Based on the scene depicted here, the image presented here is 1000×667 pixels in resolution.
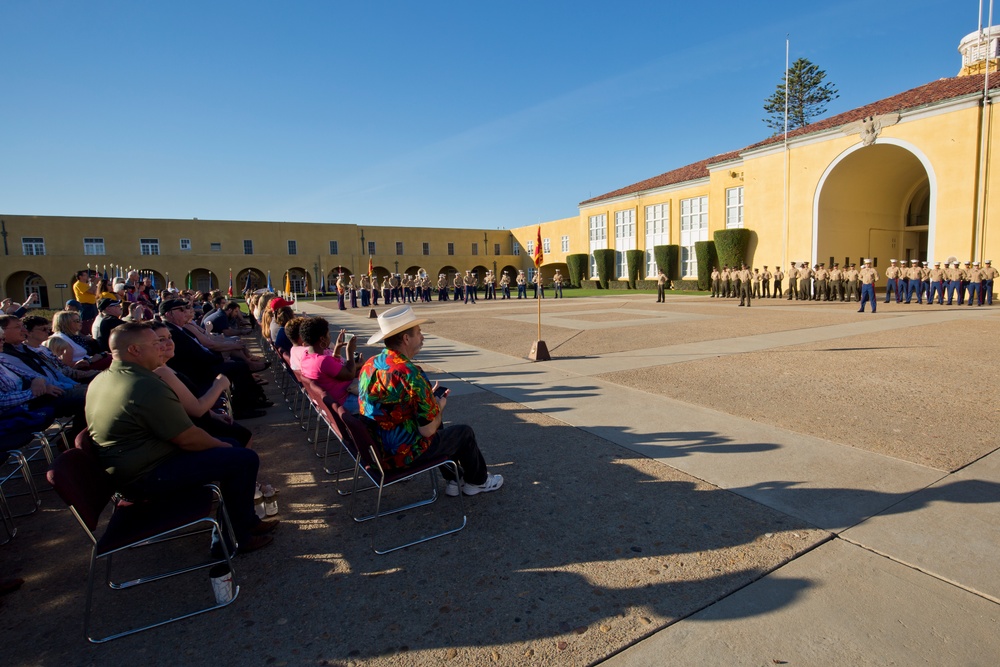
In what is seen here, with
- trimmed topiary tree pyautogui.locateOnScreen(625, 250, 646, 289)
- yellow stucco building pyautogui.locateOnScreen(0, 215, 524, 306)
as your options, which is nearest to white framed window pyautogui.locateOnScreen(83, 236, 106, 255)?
yellow stucco building pyautogui.locateOnScreen(0, 215, 524, 306)

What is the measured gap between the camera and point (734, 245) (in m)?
30.1

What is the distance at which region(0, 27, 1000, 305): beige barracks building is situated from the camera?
21.6 m

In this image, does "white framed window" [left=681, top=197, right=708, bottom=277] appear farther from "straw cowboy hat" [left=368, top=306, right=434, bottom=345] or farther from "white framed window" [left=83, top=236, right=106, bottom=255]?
"white framed window" [left=83, top=236, right=106, bottom=255]

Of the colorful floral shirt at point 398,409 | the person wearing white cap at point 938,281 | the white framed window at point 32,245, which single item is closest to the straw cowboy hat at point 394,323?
the colorful floral shirt at point 398,409

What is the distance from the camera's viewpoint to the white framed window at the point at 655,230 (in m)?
38.8

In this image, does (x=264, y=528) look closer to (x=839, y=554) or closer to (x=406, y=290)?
(x=839, y=554)

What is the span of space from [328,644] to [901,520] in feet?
A: 10.9

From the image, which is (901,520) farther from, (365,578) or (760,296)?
(760,296)

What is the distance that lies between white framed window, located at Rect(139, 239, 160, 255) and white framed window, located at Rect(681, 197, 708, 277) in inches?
1643

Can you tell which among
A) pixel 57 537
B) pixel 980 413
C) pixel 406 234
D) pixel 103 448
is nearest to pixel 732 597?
pixel 103 448

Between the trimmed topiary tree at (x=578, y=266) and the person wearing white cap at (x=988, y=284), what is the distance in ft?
94.8

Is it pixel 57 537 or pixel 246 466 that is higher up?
pixel 246 466

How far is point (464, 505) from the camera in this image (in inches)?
145

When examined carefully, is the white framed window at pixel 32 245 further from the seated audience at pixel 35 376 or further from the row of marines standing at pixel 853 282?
the row of marines standing at pixel 853 282
